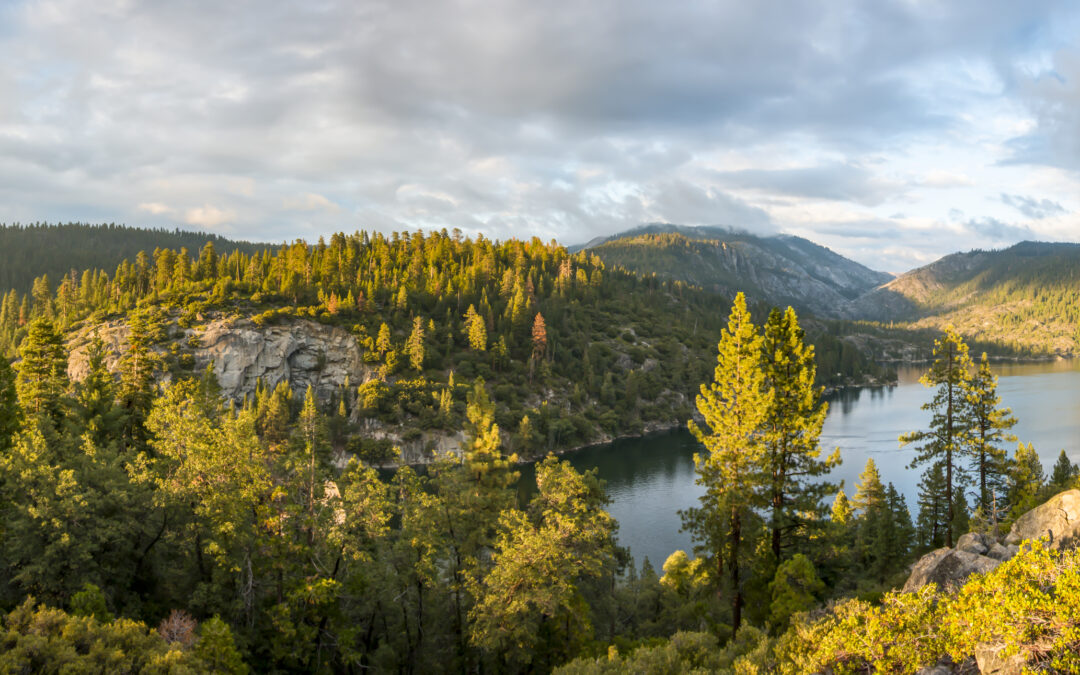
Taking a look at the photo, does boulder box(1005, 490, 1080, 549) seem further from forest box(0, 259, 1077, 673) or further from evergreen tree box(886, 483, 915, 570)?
evergreen tree box(886, 483, 915, 570)

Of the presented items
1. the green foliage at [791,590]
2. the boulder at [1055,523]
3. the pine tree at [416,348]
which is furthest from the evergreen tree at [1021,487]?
the pine tree at [416,348]

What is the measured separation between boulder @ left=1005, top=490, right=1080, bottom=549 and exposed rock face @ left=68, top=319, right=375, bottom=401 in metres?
116

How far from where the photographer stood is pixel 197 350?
12238cm

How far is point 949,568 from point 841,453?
93.2 metres

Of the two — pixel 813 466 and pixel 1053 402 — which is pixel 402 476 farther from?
pixel 1053 402

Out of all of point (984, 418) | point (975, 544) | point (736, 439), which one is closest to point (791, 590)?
point (736, 439)

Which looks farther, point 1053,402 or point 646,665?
point 1053,402

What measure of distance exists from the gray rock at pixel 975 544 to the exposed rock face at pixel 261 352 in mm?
115556

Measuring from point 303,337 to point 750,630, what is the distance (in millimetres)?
127414

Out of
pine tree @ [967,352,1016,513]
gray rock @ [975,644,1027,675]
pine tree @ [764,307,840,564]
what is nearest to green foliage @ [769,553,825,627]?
pine tree @ [764,307,840,564]

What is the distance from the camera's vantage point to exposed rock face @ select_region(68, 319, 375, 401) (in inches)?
4786

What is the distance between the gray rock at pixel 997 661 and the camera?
11258 mm

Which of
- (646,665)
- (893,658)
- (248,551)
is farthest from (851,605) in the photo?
(248,551)

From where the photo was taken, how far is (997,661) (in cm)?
1182
